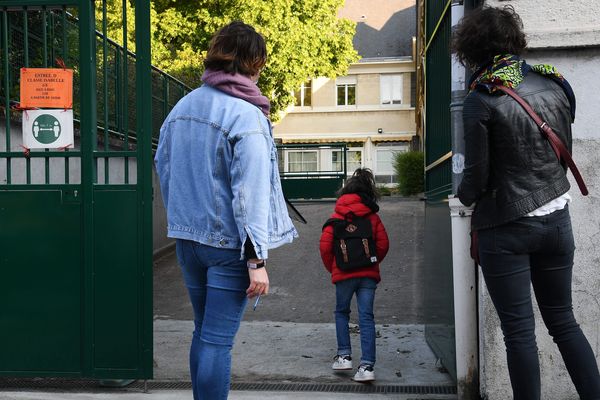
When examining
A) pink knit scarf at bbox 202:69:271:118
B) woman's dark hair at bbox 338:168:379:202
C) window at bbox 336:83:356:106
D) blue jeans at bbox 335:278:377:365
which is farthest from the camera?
window at bbox 336:83:356:106

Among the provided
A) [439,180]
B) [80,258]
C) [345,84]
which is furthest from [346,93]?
[80,258]

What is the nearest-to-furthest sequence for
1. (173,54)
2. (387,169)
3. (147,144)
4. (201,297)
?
1. (201,297)
2. (147,144)
3. (173,54)
4. (387,169)

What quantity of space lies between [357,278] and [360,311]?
228mm

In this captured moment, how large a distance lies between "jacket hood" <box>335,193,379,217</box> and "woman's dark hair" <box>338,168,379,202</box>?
0.18 feet

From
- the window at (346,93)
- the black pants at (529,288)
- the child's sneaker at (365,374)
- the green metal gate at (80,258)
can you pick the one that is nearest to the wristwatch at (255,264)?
the black pants at (529,288)

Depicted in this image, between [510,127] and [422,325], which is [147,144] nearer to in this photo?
[510,127]

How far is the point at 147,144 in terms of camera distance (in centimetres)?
490

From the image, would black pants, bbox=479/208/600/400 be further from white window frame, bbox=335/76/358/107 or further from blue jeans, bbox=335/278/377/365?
white window frame, bbox=335/76/358/107

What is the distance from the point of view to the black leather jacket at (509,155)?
329 cm

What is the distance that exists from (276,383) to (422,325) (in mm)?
2169

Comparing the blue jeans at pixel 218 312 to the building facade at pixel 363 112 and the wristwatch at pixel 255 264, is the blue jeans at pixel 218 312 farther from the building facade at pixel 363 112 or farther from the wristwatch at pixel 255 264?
the building facade at pixel 363 112

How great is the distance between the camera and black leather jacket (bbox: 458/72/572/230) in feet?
10.8

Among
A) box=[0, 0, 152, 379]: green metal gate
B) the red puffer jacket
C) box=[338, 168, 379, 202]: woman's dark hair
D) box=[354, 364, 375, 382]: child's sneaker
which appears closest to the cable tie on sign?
box=[0, 0, 152, 379]: green metal gate

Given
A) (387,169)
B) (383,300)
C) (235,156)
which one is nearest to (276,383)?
(235,156)
